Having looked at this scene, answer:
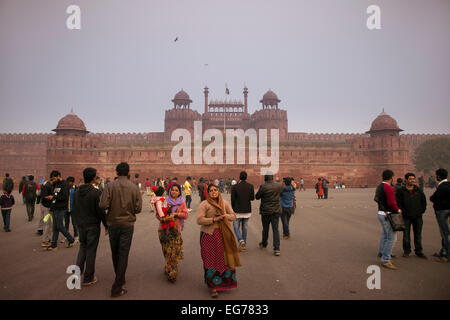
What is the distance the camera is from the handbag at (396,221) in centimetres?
406

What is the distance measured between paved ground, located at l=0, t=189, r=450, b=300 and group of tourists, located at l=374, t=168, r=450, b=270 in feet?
0.79

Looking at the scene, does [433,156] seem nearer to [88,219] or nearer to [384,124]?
[384,124]

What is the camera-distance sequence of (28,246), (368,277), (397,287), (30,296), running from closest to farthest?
(30,296) < (397,287) < (368,277) < (28,246)

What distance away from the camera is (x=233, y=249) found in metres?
3.24

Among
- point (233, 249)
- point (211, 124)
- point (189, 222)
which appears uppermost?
point (211, 124)

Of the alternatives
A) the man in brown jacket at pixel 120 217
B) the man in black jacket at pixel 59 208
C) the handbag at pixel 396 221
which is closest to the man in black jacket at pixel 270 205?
the handbag at pixel 396 221

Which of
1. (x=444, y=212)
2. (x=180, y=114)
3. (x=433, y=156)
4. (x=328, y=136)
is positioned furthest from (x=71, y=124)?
(x=433, y=156)

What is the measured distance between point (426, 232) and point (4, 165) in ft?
168

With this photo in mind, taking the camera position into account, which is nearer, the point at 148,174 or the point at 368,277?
the point at 368,277

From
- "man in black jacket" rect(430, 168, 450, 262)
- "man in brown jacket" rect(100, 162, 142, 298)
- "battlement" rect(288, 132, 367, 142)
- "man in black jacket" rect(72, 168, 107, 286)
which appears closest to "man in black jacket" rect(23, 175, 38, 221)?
"man in black jacket" rect(72, 168, 107, 286)

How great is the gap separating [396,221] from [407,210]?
34.4 inches

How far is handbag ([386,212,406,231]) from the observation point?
406cm
